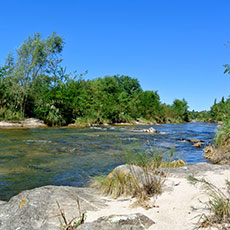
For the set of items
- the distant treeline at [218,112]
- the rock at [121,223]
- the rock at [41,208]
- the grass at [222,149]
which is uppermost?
the distant treeline at [218,112]

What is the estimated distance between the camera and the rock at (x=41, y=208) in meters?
2.53

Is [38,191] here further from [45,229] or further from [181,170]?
[181,170]

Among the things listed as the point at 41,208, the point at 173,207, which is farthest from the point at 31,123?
the point at 173,207

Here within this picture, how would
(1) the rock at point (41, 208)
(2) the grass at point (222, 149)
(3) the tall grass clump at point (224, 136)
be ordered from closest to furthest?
(1) the rock at point (41, 208), (2) the grass at point (222, 149), (3) the tall grass clump at point (224, 136)

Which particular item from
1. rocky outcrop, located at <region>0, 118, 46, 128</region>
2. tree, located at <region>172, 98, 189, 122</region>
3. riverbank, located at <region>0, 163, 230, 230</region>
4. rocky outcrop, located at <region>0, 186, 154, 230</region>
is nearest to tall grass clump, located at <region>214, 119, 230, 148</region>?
riverbank, located at <region>0, 163, 230, 230</region>

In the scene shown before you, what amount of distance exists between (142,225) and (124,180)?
1405 mm

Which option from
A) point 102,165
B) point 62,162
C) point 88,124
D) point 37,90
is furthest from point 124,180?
point 37,90

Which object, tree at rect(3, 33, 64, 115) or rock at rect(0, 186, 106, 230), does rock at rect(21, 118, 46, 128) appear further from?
rock at rect(0, 186, 106, 230)

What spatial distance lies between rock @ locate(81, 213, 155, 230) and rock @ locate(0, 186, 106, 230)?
0.37m

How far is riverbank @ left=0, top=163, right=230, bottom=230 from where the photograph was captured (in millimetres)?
2367

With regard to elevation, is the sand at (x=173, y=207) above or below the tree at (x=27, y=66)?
below

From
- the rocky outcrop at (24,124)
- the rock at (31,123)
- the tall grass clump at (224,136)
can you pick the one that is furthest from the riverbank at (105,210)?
the rock at (31,123)

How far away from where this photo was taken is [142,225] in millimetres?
2301

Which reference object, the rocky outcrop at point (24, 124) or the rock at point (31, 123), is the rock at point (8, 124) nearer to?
the rocky outcrop at point (24, 124)
